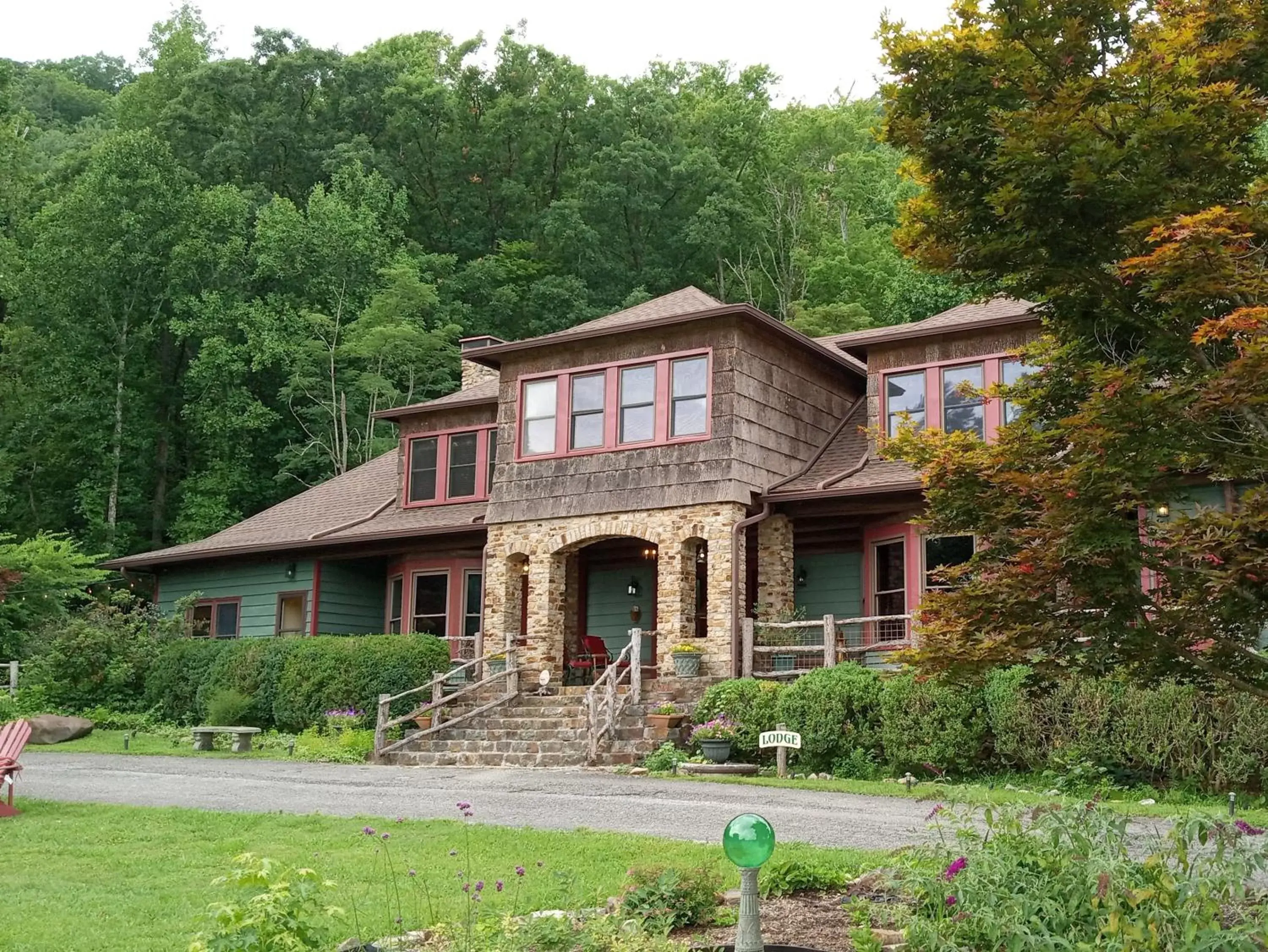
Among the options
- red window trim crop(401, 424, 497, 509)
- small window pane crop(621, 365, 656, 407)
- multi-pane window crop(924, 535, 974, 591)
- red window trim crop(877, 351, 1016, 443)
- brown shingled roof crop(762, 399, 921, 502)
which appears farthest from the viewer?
red window trim crop(401, 424, 497, 509)

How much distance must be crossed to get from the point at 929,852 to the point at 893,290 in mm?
30115

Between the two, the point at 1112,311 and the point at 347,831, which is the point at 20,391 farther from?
the point at 1112,311

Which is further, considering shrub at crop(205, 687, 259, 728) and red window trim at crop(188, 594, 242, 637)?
red window trim at crop(188, 594, 242, 637)

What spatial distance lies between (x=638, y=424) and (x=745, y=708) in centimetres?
547

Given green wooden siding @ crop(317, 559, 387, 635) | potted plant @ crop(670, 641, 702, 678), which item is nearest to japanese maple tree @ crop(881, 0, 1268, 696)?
potted plant @ crop(670, 641, 702, 678)

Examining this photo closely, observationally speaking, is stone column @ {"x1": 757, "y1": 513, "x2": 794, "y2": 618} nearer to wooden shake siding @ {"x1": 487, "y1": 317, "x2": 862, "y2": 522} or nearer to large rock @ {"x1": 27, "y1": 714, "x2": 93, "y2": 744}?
wooden shake siding @ {"x1": 487, "y1": 317, "x2": 862, "y2": 522}

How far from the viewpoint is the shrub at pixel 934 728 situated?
14.7m

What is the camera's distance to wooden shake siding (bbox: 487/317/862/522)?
19.4 meters

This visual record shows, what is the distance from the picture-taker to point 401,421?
25703 millimetres

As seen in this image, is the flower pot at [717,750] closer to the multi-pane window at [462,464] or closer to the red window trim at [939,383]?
the red window trim at [939,383]

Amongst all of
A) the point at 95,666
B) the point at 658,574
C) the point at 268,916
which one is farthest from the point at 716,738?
the point at 95,666

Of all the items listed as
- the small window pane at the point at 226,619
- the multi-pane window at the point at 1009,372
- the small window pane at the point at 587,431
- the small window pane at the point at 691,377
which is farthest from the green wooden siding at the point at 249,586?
the multi-pane window at the point at 1009,372

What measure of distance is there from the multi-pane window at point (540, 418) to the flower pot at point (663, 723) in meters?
5.41

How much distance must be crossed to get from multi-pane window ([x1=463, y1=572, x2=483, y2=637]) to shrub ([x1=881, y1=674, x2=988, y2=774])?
33.7ft
